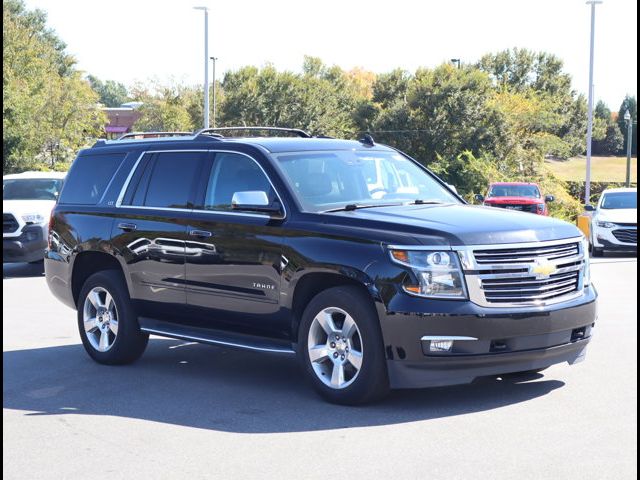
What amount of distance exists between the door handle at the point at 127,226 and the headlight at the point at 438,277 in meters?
3.01

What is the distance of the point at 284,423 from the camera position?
702 centimetres

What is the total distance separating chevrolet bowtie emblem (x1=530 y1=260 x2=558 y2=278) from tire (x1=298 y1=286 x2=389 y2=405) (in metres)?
1.15

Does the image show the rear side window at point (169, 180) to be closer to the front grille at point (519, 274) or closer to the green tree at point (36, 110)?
the front grille at point (519, 274)

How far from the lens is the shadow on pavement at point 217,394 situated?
7.18 m

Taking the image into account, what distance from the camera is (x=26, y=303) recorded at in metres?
14.0

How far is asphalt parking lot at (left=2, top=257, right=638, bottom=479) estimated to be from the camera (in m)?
5.93

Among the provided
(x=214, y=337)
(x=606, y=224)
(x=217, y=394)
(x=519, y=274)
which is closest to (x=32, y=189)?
(x=214, y=337)

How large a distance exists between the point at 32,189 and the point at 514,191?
17.9m

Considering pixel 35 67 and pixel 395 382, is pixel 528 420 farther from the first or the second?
pixel 35 67

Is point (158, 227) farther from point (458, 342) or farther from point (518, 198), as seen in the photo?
point (518, 198)

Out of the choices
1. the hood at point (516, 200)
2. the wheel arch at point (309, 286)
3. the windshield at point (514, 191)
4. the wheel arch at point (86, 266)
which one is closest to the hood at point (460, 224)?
the wheel arch at point (309, 286)

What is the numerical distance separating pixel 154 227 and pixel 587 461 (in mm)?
4397

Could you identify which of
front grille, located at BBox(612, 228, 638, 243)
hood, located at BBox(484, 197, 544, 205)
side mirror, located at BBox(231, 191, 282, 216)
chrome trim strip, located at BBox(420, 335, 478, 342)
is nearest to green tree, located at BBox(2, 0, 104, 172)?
hood, located at BBox(484, 197, 544, 205)

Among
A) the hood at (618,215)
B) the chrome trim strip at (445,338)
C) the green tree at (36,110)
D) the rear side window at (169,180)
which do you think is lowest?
the hood at (618,215)
